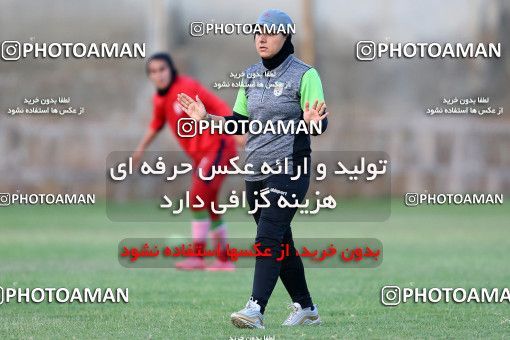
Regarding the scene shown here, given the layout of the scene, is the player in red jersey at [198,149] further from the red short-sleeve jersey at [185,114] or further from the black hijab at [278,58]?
the black hijab at [278,58]

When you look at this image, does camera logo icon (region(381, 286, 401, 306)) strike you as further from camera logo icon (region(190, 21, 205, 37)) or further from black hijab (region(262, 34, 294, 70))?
camera logo icon (region(190, 21, 205, 37))

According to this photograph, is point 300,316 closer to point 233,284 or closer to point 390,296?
point 390,296

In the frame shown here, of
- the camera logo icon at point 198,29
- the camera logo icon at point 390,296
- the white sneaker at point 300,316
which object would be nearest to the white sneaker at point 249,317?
the white sneaker at point 300,316

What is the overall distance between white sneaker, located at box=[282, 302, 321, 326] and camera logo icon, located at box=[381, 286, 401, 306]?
1787 mm

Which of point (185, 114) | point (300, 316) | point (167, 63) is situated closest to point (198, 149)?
point (185, 114)

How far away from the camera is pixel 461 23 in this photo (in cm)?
4841

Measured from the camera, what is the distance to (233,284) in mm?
13297

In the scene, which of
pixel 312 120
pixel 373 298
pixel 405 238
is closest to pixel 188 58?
pixel 405 238

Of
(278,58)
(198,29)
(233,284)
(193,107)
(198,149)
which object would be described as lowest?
(233,284)

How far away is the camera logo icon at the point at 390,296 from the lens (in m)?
11.3

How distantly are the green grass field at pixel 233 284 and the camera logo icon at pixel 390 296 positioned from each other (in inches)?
4.8

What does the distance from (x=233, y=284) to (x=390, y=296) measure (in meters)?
2.18

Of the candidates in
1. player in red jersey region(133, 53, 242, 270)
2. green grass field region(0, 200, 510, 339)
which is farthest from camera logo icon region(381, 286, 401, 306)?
player in red jersey region(133, 53, 242, 270)

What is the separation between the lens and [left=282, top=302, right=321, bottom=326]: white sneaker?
374 inches
